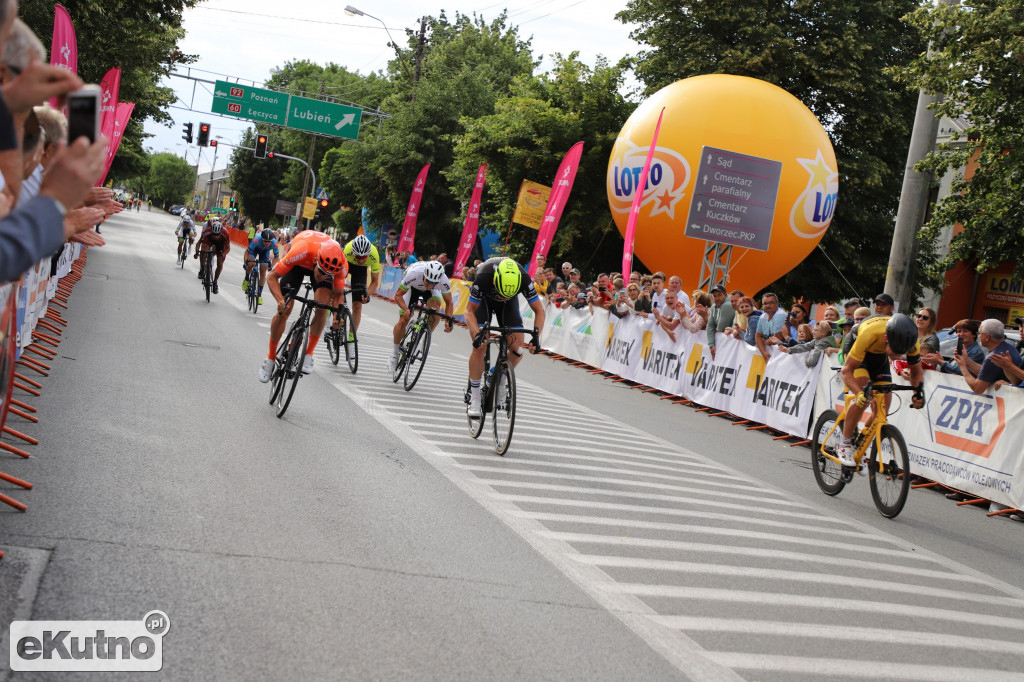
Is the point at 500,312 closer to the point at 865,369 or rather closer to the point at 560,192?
the point at 865,369

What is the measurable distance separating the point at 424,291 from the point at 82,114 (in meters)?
10.3

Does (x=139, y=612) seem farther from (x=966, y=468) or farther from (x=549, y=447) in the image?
(x=966, y=468)

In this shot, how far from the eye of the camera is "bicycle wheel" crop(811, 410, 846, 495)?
9258 mm

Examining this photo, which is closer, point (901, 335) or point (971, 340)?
point (901, 335)

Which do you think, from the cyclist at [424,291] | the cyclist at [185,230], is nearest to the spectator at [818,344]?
the cyclist at [424,291]

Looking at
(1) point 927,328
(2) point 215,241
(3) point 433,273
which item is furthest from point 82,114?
(2) point 215,241

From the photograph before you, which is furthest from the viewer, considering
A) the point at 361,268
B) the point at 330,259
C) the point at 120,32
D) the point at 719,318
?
the point at 120,32

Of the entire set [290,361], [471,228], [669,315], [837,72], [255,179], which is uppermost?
[837,72]

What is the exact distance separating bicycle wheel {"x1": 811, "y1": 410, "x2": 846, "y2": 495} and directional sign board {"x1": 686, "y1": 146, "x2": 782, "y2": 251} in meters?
12.8

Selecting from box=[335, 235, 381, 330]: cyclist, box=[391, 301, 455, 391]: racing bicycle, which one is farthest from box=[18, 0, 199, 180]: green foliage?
box=[391, 301, 455, 391]: racing bicycle

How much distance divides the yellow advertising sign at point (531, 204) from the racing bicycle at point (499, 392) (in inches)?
839

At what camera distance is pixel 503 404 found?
8945 mm

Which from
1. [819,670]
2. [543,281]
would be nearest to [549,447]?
[819,670]

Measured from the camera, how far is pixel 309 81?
94062mm
